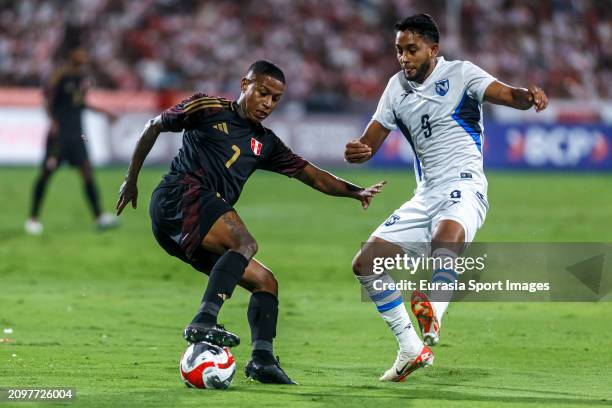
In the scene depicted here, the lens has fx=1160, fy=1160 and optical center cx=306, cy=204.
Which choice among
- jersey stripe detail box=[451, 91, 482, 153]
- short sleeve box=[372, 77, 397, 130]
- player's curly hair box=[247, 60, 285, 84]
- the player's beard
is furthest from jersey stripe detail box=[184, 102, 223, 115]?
jersey stripe detail box=[451, 91, 482, 153]

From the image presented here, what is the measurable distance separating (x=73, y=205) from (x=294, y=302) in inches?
456

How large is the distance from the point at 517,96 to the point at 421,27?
0.87 m

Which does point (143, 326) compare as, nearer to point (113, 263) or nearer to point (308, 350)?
point (308, 350)

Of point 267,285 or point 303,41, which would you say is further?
point 303,41

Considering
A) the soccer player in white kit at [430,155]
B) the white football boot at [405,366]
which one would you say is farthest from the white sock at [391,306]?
the white football boot at [405,366]

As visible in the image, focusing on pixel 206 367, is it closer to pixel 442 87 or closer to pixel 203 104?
pixel 203 104

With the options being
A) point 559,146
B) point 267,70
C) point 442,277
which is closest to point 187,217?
point 267,70

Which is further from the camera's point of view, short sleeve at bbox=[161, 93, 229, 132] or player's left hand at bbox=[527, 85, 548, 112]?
player's left hand at bbox=[527, 85, 548, 112]

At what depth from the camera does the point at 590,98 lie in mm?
33000

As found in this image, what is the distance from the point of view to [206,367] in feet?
22.9

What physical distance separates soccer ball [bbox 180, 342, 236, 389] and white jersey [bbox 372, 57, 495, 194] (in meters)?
2.24

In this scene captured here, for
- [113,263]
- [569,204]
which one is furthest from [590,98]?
[113,263]

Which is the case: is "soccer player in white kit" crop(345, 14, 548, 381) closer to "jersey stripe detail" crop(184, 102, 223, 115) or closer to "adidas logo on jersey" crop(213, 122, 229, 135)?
"adidas logo on jersey" crop(213, 122, 229, 135)

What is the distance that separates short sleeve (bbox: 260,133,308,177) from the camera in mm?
8000
